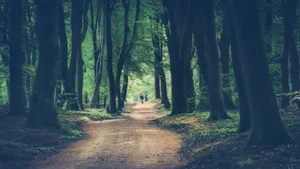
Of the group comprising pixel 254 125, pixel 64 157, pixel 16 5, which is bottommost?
pixel 64 157

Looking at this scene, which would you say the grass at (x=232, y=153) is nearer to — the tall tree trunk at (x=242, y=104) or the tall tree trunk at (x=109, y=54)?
the tall tree trunk at (x=242, y=104)

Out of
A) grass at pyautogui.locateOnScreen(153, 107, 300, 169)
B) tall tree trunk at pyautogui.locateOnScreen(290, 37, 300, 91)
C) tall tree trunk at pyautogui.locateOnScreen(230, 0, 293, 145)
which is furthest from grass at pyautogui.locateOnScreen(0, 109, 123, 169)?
tall tree trunk at pyautogui.locateOnScreen(290, 37, 300, 91)

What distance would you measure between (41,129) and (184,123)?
23.8ft

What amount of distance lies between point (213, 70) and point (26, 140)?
9.64 metres

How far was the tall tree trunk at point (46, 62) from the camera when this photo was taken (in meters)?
18.3

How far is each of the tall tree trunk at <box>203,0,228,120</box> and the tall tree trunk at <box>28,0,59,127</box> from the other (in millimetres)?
7121

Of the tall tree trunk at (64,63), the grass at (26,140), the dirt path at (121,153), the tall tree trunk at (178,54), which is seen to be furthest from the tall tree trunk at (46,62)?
the tall tree trunk at (64,63)

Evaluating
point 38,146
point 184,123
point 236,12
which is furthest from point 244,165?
point 184,123

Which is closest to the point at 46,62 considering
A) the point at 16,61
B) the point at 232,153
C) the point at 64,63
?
the point at 16,61

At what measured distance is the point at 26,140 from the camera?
49.8 ft

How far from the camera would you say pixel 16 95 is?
21.6 metres

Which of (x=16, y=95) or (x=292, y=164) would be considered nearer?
(x=292, y=164)

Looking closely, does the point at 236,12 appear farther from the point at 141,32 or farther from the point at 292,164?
the point at 141,32

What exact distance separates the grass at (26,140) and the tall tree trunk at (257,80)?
21.1ft
